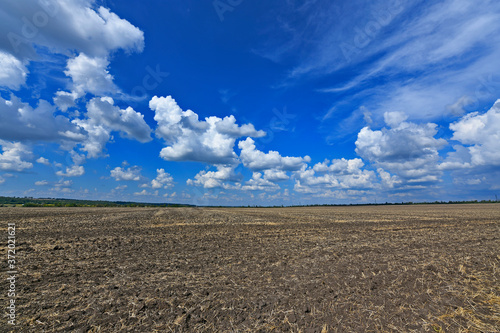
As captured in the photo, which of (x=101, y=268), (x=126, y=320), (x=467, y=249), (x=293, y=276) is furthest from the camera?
(x=467, y=249)

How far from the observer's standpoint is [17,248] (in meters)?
15.1

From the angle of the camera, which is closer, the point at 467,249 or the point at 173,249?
the point at 467,249

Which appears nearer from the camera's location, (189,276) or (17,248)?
(189,276)

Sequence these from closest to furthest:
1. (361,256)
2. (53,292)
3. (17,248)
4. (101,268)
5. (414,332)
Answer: (414,332) → (53,292) → (101,268) → (361,256) → (17,248)

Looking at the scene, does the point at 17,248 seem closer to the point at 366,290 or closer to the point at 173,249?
the point at 173,249

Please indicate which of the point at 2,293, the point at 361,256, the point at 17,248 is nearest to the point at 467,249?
the point at 361,256

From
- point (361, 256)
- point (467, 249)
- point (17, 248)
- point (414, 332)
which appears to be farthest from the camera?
point (17, 248)

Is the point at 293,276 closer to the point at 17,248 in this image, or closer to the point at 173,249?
the point at 173,249

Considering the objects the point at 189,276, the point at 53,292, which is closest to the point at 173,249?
the point at 189,276

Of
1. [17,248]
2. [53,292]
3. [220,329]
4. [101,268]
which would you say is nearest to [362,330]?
[220,329]

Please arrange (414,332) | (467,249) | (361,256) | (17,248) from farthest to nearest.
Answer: (17,248)
(467,249)
(361,256)
(414,332)

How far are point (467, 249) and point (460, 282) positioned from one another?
24.9ft

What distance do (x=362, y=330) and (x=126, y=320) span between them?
6.16m

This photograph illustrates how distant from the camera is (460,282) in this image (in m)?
8.58
